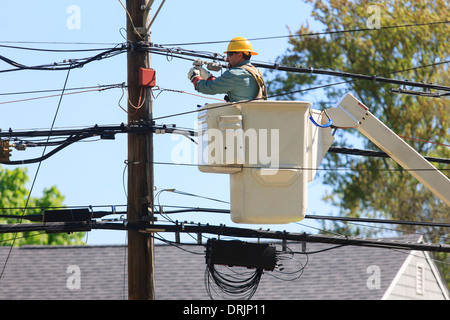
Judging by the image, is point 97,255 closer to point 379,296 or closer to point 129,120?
point 379,296

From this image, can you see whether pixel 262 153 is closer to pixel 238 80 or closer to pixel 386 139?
pixel 238 80

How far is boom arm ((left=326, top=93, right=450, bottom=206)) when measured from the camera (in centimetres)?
1232

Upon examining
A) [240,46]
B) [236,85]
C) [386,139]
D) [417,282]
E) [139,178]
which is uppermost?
[240,46]

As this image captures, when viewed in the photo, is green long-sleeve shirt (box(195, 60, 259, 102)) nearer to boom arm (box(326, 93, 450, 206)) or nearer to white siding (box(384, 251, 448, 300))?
boom arm (box(326, 93, 450, 206))

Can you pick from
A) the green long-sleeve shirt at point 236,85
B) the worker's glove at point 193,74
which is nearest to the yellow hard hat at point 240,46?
the green long-sleeve shirt at point 236,85

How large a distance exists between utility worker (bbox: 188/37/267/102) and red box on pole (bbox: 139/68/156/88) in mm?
1044

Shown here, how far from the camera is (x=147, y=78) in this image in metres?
13.2

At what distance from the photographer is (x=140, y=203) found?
42.7 ft

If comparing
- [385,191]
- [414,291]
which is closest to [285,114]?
[414,291]

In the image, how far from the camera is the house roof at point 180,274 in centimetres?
2288

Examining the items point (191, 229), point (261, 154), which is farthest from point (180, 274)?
point (261, 154)

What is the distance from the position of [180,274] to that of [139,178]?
37.8 ft

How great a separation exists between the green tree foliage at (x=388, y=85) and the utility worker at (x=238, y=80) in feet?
77.2

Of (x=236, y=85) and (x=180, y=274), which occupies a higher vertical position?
(x=236, y=85)
